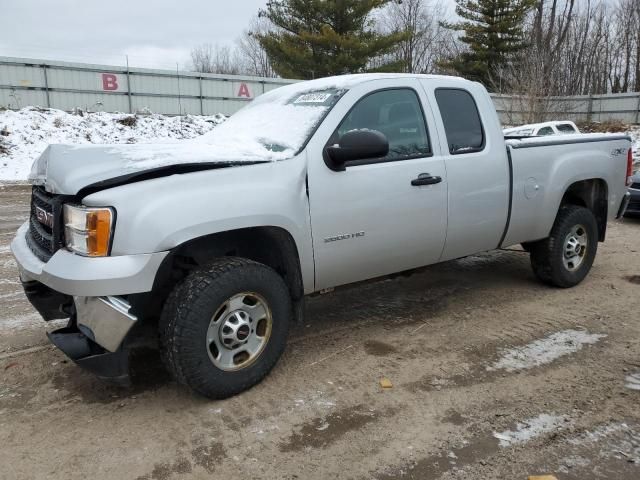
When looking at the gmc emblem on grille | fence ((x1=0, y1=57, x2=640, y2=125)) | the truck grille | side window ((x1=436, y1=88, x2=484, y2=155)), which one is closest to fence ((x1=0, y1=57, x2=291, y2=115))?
fence ((x1=0, y1=57, x2=640, y2=125))

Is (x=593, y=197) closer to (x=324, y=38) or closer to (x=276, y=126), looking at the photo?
(x=276, y=126)

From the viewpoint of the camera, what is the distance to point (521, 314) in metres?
4.72

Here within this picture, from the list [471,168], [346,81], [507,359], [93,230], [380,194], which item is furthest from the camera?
[471,168]

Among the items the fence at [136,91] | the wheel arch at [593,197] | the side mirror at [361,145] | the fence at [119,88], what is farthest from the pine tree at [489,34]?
the side mirror at [361,145]

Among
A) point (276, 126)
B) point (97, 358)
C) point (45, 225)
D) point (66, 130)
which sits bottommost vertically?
point (97, 358)

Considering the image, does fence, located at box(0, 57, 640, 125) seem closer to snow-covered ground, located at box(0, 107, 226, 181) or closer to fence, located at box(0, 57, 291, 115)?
fence, located at box(0, 57, 291, 115)

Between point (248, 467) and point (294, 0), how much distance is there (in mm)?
30718

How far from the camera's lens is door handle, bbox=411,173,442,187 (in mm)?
3914

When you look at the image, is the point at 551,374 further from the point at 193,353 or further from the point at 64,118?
the point at 64,118

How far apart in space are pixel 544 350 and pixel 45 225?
11.4 feet

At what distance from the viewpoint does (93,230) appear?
2.82 meters

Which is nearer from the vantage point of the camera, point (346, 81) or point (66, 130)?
point (346, 81)

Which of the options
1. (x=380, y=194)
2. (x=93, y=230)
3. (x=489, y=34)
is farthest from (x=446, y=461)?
(x=489, y=34)

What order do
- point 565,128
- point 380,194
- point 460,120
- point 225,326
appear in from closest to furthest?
1. point 225,326
2. point 380,194
3. point 460,120
4. point 565,128
